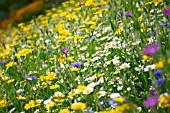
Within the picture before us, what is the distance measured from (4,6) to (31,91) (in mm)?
9727

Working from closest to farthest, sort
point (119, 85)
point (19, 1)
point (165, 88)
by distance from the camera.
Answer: point (165, 88), point (119, 85), point (19, 1)

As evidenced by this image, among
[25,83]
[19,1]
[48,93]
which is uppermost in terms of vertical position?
[19,1]

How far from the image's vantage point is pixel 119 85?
223 centimetres

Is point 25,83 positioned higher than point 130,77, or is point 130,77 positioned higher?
point 25,83

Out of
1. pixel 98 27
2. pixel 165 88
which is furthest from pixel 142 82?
pixel 98 27

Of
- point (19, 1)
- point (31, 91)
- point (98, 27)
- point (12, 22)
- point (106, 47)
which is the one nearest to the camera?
point (31, 91)

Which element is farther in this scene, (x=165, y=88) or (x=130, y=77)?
(x=130, y=77)

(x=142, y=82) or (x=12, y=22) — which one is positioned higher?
(x=12, y=22)

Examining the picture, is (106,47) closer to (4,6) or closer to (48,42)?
(48,42)

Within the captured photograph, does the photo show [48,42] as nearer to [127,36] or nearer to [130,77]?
[127,36]

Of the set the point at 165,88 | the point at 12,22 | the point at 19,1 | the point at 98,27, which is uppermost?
the point at 19,1

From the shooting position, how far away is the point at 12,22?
948 cm

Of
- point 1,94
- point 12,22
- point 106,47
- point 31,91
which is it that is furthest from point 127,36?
point 12,22

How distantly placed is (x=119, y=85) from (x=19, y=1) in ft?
32.4
